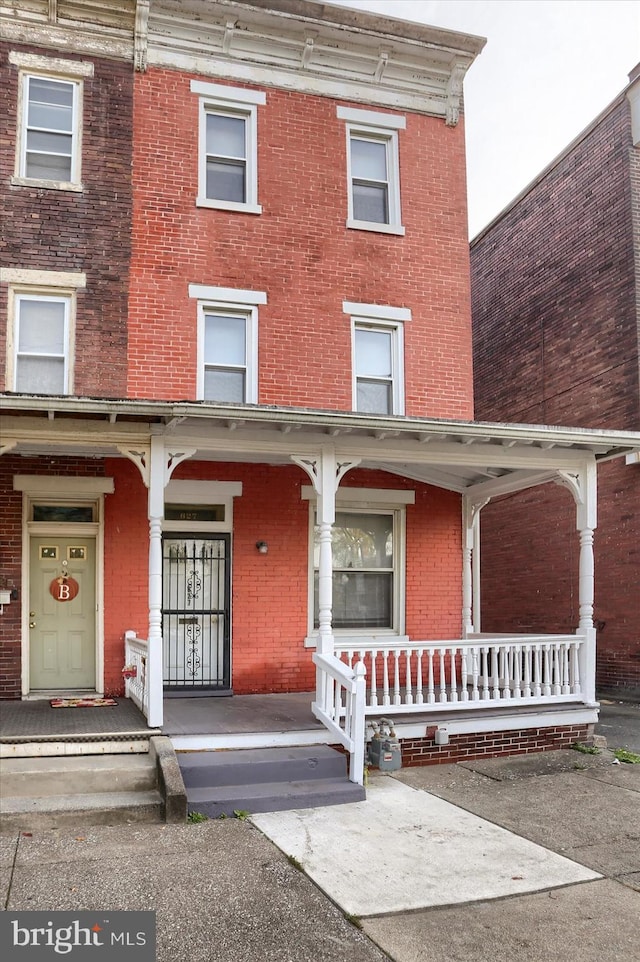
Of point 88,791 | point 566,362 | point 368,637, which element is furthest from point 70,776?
point 566,362

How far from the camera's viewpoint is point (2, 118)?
11.0 metres

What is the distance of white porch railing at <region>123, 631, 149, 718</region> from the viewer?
8.89 m

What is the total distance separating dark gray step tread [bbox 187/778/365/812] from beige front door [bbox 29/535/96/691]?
145 inches

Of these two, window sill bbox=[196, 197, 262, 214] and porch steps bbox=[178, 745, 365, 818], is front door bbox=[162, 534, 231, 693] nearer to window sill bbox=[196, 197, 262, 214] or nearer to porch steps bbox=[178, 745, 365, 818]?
porch steps bbox=[178, 745, 365, 818]

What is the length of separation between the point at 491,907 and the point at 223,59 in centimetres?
1102

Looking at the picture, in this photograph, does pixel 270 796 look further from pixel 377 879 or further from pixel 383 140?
pixel 383 140

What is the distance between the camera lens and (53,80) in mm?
11266

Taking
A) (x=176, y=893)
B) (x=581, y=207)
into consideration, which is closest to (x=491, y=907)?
(x=176, y=893)

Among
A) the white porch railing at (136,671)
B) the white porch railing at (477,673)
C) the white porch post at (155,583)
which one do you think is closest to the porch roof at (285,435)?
the white porch post at (155,583)

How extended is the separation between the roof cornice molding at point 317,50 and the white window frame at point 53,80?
2.85 ft

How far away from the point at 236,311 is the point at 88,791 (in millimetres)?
6584

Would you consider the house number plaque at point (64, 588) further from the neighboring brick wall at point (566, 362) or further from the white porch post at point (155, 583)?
the neighboring brick wall at point (566, 362)

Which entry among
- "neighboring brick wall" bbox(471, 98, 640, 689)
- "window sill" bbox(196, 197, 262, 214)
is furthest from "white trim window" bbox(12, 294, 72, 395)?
"neighboring brick wall" bbox(471, 98, 640, 689)

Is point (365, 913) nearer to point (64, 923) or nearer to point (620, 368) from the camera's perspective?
point (64, 923)
